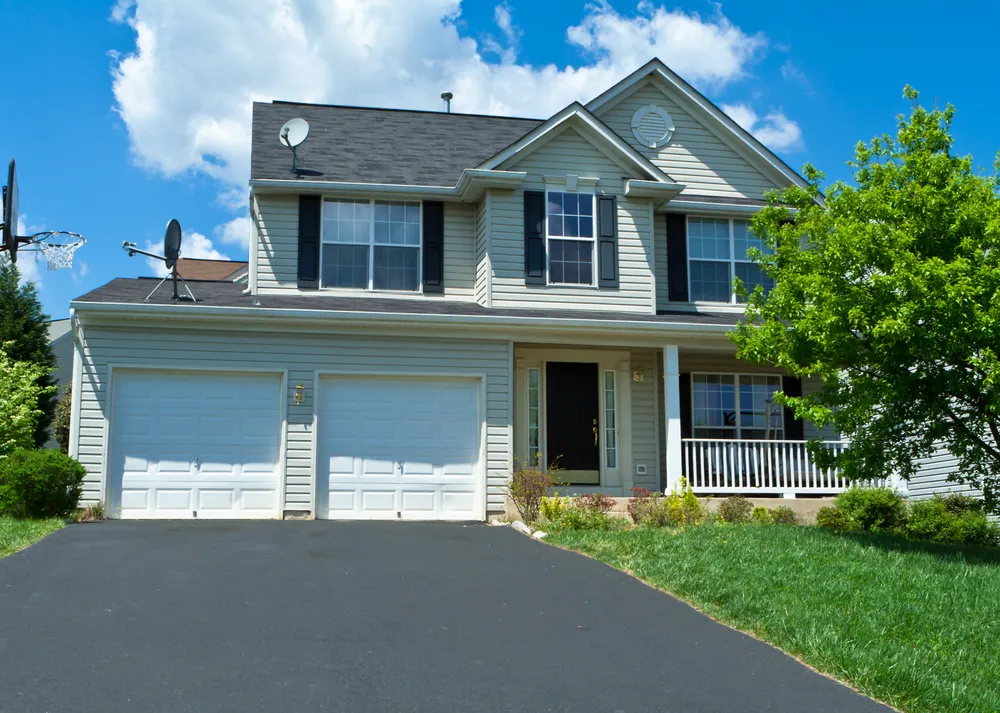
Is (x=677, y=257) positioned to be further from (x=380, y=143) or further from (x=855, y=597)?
(x=855, y=597)

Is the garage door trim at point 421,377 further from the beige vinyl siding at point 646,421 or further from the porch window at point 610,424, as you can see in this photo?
the beige vinyl siding at point 646,421

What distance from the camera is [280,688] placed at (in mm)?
6477

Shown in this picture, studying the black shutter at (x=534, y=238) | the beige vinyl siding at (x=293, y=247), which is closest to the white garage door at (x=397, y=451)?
the beige vinyl siding at (x=293, y=247)

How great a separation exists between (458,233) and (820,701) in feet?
38.8

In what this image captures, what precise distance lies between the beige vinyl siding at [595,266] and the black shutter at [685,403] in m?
1.66

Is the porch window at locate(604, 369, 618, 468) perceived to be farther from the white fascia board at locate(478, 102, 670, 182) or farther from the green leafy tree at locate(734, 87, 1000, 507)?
the green leafy tree at locate(734, 87, 1000, 507)

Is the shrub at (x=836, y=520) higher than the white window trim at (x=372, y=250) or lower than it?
lower

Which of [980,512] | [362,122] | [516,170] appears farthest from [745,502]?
[362,122]

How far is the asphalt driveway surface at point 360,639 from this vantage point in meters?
6.45

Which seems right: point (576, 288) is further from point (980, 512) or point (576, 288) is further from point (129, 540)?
point (129, 540)

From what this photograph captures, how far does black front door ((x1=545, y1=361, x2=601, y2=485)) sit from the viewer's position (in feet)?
55.4

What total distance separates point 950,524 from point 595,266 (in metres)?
6.63

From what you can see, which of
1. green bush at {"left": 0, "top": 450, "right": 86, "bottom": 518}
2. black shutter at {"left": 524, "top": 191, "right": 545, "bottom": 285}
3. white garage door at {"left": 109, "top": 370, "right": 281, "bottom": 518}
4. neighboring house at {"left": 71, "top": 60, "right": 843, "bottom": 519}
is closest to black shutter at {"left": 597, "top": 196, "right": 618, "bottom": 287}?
neighboring house at {"left": 71, "top": 60, "right": 843, "bottom": 519}

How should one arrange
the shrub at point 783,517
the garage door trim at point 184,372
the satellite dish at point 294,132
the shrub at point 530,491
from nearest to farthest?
the garage door trim at point 184,372
the shrub at point 530,491
the shrub at point 783,517
the satellite dish at point 294,132
